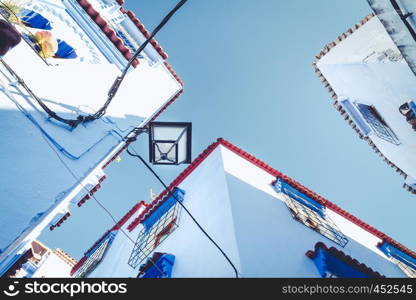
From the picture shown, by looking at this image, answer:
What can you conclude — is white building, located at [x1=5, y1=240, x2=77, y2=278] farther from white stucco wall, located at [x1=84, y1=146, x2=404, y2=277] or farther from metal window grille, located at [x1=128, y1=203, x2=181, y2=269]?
metal window grille, located at [x1=128, y1=203, x2=181, y2=269]

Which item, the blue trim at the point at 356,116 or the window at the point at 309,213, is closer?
the window at the point at 309,213

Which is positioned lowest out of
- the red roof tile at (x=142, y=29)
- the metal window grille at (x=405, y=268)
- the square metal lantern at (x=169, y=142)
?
the metal window grille at (x=405, y=268)

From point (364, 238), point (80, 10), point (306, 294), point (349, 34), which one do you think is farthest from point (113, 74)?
point (364, 238)

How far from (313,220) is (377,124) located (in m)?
5.25

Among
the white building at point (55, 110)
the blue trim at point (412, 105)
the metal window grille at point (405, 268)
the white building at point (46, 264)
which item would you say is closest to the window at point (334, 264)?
the metal window grille at point (405, 268)

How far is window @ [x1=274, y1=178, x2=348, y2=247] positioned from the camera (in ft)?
20.4

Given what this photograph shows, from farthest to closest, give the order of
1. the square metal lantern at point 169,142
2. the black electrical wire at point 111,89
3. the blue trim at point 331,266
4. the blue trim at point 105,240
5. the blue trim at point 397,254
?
the blue trim at point 105,240 < the blue trim at point 397,254 < the blue trim at point 331,266 < the square metal lantern at point 169,142 < the black electrical wire at point 111,89

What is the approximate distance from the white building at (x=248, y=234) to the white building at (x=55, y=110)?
7.17 feet

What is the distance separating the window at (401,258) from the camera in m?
7.75

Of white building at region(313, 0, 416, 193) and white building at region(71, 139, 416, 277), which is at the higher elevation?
white building at region(313, 0, 416, 193)

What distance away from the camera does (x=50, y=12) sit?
4859 mm

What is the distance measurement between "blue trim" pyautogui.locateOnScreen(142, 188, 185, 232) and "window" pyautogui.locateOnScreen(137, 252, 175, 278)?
7.30ft

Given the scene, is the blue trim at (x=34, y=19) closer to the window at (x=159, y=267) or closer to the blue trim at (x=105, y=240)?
the window at (x=159, y=267)

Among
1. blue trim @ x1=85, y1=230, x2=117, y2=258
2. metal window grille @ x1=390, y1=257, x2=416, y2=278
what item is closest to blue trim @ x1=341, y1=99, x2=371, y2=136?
metal window grille @ x1=390, y1=257, x2=416, y2=278
